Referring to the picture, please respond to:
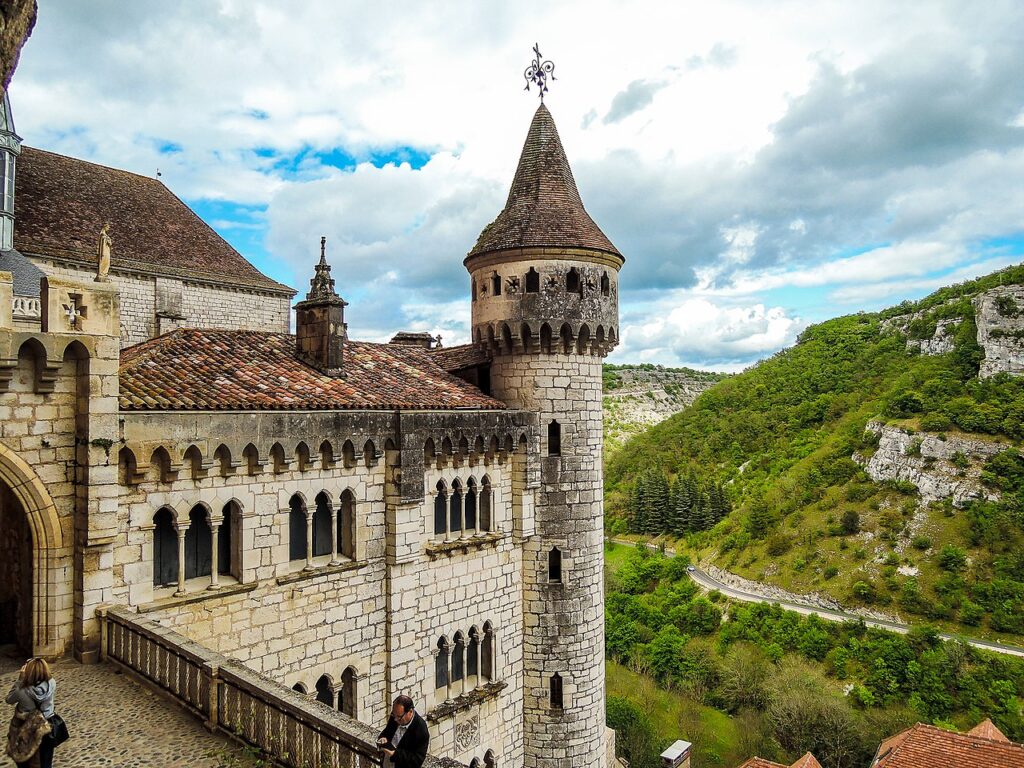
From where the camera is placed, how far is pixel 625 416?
175 metres

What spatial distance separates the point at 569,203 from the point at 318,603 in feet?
46.8

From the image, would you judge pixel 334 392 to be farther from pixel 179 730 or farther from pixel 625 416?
pixel 625 416

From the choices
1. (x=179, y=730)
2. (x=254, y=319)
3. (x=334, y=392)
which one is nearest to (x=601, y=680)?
(x=334, y=392)

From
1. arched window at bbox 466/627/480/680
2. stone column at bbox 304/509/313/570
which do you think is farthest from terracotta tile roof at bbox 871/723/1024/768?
stone column at bbox 304/509/313/570

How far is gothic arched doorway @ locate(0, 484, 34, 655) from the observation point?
453 inches

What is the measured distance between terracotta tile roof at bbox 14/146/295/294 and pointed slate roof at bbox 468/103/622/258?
48.2 ft

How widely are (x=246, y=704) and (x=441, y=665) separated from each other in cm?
1004

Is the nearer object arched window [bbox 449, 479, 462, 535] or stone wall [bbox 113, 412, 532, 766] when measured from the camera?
stone wall [bbox 113, 412, 532, 766]

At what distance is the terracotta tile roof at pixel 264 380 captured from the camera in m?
13.1

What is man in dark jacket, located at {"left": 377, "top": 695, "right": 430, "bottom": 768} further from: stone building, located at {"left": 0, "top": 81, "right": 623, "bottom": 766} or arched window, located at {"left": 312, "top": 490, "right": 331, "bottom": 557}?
arched window, located at {"left": 312, "top": 490, "right": 331, "bottom": 557}

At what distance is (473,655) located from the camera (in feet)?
60.4


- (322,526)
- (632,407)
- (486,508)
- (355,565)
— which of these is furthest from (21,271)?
(632,407)

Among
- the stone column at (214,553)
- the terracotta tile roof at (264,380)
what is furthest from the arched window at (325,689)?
the terracotta tile roof at (264,380)

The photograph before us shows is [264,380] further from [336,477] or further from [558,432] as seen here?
[558,432]
